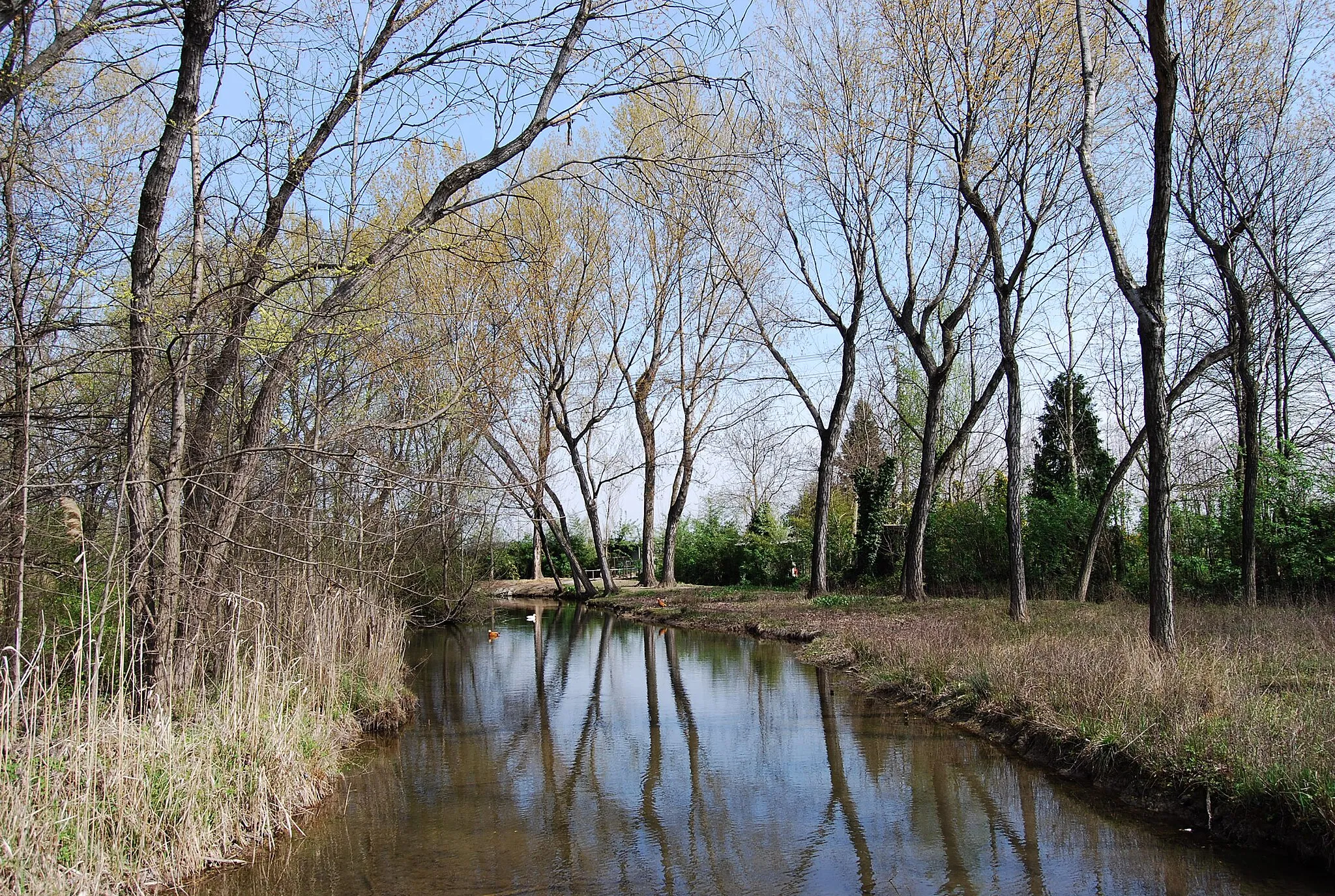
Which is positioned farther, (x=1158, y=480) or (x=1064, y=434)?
(x=1064, y=434)

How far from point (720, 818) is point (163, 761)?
12.0 feet

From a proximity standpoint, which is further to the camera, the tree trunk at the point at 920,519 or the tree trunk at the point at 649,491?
the tree trunk at the point at 649,491

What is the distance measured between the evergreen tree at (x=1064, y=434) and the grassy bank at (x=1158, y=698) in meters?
13.1

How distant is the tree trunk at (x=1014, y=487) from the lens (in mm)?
13602

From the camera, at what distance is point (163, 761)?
16.7 ft

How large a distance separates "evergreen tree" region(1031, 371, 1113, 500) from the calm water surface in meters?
18.3

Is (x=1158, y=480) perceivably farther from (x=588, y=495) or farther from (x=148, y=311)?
(x=588, y=495)

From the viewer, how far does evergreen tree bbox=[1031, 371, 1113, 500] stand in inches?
1019

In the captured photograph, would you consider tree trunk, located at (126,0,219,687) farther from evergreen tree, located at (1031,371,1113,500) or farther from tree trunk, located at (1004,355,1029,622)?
evergreen tree, located at (1031,371,1113,500)

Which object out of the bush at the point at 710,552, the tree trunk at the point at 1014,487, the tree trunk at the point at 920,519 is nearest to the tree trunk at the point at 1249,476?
the tree trunk at the point at 1014,487

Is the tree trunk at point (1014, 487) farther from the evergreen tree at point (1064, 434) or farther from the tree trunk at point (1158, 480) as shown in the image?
the evergreen tree at point (1064, 434)

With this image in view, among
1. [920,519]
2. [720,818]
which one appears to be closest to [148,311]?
[720,818]

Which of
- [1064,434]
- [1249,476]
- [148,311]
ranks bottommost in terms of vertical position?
[1249,476]


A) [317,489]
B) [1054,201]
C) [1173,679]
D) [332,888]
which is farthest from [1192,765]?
[1054,201]
